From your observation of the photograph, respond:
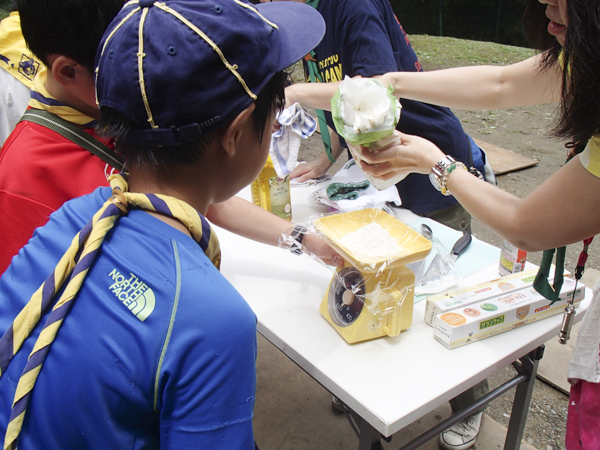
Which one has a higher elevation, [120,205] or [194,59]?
[194,59]

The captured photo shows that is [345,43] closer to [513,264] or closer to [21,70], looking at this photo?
A: [513,264]

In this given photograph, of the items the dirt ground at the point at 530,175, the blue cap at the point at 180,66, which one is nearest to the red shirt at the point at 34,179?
the blue cap at the point at 180,66

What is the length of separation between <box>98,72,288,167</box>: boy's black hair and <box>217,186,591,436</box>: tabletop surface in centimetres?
63

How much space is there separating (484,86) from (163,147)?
128cm

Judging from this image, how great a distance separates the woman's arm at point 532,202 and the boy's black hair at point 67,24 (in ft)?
2.69

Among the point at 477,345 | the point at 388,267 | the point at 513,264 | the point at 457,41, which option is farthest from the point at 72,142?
the point at 457,41

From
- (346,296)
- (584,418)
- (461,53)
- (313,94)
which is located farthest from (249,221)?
(461,53)

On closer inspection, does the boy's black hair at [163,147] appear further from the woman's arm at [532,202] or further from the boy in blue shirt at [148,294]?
the woman's arm at [532,202]

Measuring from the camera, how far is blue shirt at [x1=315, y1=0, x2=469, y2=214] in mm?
1742

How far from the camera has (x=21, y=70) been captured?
1.81 metres

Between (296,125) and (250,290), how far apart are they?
71cm

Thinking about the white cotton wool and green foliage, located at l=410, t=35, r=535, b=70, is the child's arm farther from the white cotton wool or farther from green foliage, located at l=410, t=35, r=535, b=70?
green foliage, located at l=410, t=35, r=535, b=70

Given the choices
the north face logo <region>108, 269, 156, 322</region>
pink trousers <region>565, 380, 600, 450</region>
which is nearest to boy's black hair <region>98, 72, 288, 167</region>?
the north face logo <region>108, 269, 156, 322</region>

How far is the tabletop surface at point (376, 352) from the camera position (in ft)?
Result: 3.46
